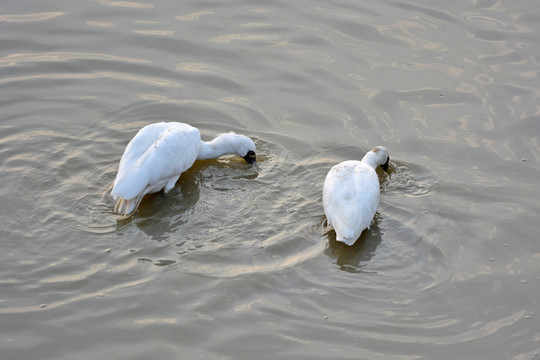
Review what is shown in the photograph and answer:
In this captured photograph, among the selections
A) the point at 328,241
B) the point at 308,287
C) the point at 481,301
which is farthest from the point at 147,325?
the point at 481,301

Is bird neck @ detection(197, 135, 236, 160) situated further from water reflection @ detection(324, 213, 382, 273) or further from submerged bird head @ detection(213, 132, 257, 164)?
water reflection @ detection(324, 213, 382, 273)

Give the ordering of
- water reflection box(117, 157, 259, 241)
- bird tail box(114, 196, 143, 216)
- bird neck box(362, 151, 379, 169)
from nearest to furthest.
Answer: water reflection box(117, 157, 259, 241)
bird tail box(114, 196, 143, 216)
bird neck box(362, 151, 379, 169)

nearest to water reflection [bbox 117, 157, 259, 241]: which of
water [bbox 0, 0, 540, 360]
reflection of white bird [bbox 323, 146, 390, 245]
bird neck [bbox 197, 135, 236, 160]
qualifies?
water [bbox 0, 0, 540, 360]

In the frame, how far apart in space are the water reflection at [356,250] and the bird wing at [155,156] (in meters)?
1.74

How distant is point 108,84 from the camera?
9453 mm

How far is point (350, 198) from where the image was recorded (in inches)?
277

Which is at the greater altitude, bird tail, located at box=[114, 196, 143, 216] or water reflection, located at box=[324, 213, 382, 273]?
bird tail, located at box=[114, 196, 143, 216]

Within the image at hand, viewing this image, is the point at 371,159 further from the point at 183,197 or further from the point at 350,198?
the point at 183,197

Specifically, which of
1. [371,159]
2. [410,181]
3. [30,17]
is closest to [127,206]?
[371,159]

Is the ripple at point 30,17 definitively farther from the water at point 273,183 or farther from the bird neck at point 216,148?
the bird neck at point 216,148

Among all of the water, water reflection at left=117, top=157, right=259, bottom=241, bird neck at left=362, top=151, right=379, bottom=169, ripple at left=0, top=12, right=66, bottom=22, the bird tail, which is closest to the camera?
the water

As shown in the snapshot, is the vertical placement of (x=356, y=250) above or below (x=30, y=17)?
below

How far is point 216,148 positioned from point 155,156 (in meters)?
1.03

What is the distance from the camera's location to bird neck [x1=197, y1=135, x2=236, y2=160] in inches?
327
